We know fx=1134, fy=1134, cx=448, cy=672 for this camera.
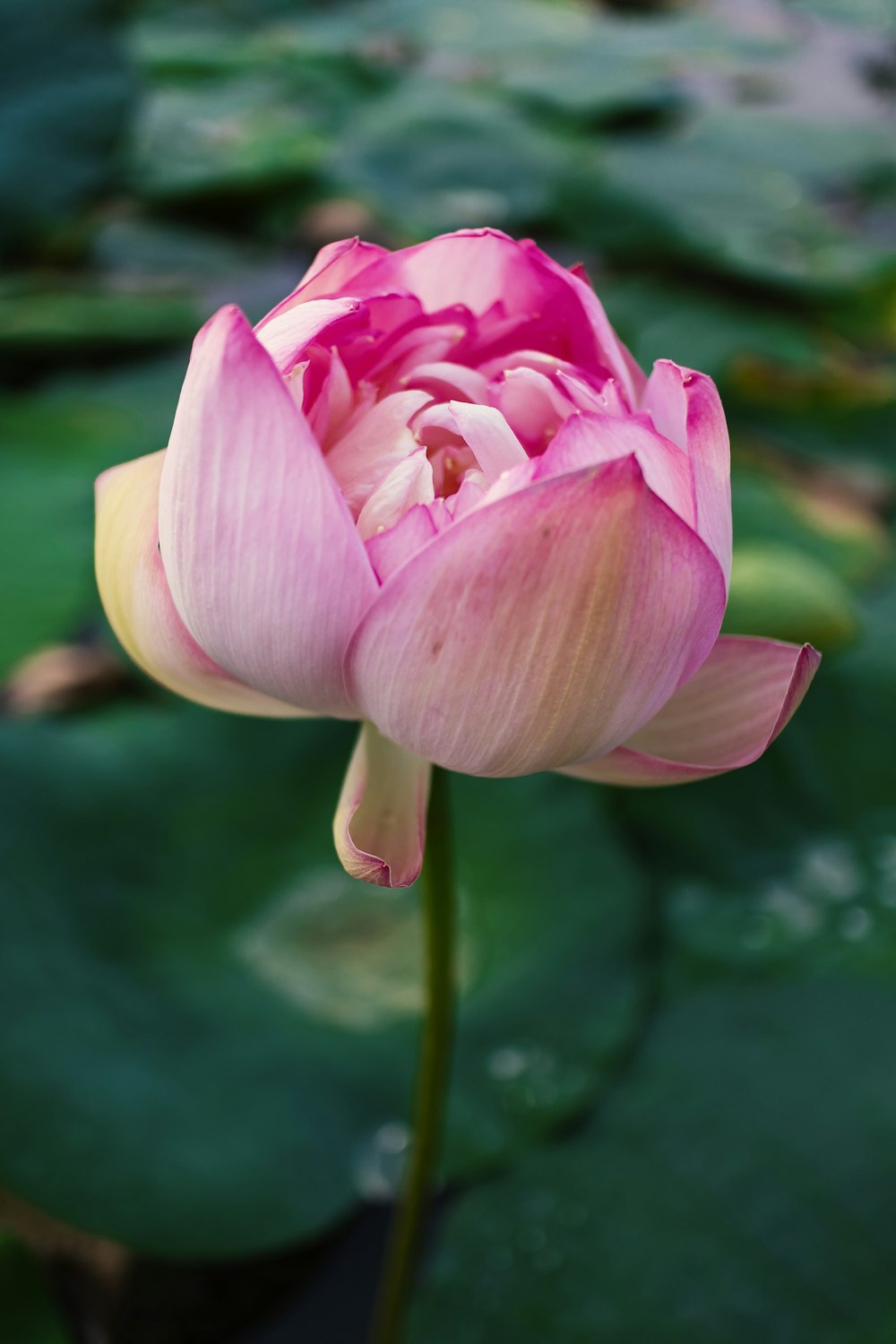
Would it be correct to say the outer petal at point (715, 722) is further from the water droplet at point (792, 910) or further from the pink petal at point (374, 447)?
the water droplet at point (792, 910)

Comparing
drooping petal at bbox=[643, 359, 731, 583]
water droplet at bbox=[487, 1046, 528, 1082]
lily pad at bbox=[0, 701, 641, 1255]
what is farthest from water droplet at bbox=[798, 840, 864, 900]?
drooping petal at bbox=[643, 359, 731, 583]

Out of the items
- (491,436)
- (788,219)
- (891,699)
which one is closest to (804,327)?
(788,219)

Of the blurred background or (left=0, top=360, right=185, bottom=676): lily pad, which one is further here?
(left=0, top=360, right=185, bottom=676): lily pad

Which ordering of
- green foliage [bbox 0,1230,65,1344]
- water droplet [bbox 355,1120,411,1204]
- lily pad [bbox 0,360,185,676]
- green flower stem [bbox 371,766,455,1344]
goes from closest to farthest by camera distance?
green flower stem [bbox 371,766,455,1344]
green foliage [bbox 0,1230,65,1344]
water droplet [bbox 355,1120,411,1204]
lily pad [bbox 0,360,185,676]

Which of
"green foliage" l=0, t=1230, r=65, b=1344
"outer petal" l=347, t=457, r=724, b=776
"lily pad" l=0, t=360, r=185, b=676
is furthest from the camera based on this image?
"lily pad" l=0, t=360, r=185, b=676

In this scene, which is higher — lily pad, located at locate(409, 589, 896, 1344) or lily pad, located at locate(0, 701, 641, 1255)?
lily pad, located at locate(0, 701, 641, 1255)

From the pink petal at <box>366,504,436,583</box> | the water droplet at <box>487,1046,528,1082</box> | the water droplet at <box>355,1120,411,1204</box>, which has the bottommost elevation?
the water droplet at <box>355,1120,411,1204</box>

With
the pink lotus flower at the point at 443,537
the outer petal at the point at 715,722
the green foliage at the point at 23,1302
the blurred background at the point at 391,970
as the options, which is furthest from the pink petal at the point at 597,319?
the green foliage at the point at 23,1302

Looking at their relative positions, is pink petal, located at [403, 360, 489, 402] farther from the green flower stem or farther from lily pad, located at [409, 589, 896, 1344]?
lily pad, located at [409, 589, 896, 1344]

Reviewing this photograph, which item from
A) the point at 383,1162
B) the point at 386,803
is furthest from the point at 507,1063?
the point at 386,803
